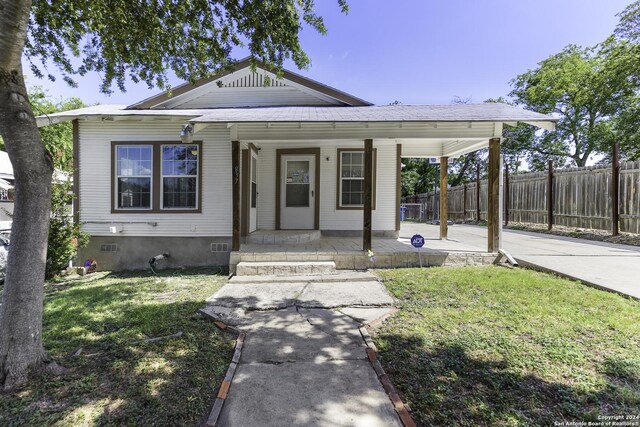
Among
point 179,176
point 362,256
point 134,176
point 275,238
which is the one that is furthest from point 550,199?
point 134,176

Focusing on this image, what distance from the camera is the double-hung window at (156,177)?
7.66 m

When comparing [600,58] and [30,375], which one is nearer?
[30,375]

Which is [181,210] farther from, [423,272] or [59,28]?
[423,272]

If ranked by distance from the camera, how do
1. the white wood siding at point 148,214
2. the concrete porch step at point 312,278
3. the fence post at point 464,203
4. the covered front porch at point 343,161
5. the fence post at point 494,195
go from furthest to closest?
the fence post at point 464,203
the white wood siding at point 148,214
the fence post at point 494,195
the covered front porch at point 343,161
the concrete porch step at point 312,278

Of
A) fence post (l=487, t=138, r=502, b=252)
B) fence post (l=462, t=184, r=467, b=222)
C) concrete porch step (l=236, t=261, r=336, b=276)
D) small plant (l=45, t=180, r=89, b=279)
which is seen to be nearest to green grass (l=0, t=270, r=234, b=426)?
concrete porch step (l=236, t=261, r=336, b=276)

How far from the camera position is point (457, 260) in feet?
22.4

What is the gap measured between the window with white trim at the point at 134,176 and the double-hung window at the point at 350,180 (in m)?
4.92

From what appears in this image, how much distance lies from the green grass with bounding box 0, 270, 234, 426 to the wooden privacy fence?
1123cm

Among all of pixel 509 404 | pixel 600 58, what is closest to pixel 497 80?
pixel 600 58

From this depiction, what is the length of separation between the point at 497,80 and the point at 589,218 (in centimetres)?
1980

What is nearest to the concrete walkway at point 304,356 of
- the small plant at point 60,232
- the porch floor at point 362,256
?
the porch floor at point 362,256

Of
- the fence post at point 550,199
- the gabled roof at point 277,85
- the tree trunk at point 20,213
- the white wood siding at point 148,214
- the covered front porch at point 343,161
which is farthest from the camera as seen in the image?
the fence post at point 550,199

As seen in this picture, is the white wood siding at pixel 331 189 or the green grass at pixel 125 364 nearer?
the green grass at pixel 125 364

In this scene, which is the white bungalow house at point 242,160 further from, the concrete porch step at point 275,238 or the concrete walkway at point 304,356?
the concrete walkway at point 304,356
